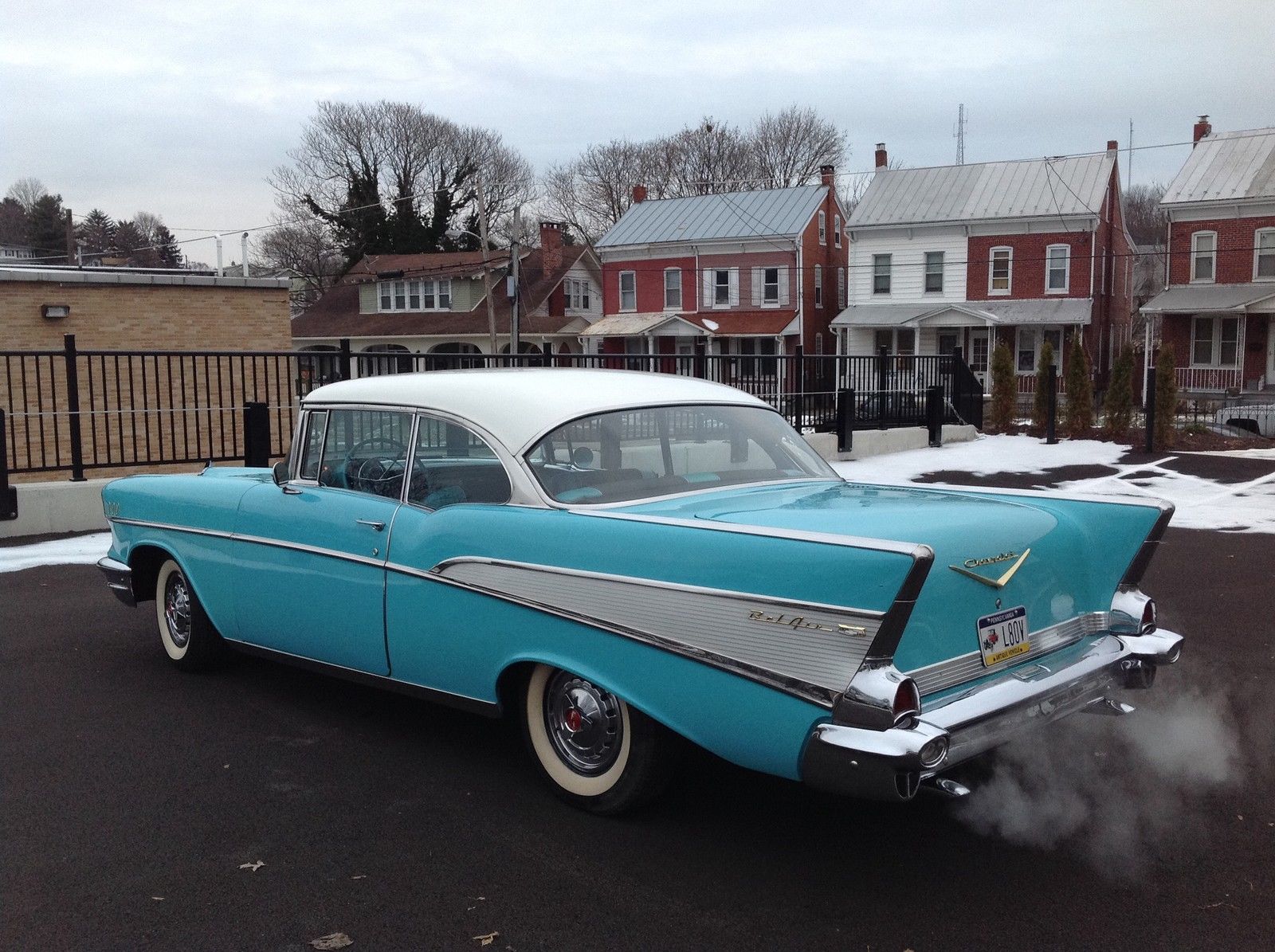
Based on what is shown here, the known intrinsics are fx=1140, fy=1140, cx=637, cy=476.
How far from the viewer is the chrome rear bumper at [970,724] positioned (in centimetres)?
316

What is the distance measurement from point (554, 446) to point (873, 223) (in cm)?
3831

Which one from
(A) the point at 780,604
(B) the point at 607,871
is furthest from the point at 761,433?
(B) the point at 607,871

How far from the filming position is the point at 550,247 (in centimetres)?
5134

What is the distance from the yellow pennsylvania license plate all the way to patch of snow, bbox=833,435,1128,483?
1044 centimetres

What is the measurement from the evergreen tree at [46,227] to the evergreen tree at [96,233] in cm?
137

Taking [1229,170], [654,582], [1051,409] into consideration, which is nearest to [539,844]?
[654,582]

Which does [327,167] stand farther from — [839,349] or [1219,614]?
[1219,614]

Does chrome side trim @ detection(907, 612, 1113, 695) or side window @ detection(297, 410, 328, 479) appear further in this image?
side window @ detection(297, 410, 328, 479)

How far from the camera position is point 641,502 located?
4.26 meters

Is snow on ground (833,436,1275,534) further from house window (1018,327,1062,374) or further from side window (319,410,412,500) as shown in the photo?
house window (1018,327,1062,374)

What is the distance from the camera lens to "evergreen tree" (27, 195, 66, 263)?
8212cm

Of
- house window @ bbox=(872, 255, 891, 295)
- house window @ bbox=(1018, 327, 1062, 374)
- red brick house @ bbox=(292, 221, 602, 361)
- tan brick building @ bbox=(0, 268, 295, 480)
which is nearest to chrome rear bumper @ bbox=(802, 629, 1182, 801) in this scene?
tan brick building @ bbox=(0, 268, 295, 480)

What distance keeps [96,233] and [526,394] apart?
91.3m

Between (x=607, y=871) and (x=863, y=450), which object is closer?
(x=607, y=871)
